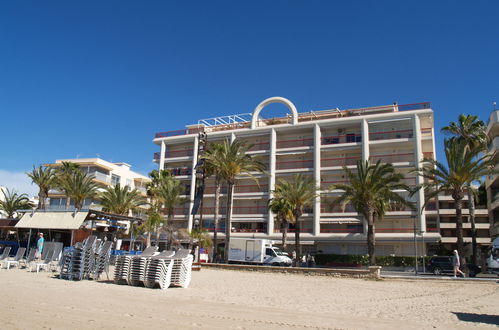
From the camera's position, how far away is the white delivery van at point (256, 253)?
36.2m

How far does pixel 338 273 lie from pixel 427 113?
3052 centimetres

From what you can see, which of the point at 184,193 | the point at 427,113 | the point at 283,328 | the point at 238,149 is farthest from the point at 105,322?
the point at 184,193

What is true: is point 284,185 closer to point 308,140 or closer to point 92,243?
point 308,140

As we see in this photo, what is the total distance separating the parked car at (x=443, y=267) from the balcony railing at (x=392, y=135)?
746 inches

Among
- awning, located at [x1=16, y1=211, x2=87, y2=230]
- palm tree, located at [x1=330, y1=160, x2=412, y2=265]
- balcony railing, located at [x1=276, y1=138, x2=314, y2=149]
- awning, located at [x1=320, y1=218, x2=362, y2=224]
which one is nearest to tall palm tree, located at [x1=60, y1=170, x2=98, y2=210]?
awning, located at [x1=16, y1=211, x2=87, y2=230]

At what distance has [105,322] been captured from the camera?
700cm

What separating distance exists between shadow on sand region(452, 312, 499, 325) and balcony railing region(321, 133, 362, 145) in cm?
4097

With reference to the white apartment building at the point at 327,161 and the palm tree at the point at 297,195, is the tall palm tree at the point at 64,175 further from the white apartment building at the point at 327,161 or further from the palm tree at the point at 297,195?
the palm tree at the point at 297,195

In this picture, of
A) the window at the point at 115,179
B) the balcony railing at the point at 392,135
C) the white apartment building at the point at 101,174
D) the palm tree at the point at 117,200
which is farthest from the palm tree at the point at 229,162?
the window at the point at 115,179

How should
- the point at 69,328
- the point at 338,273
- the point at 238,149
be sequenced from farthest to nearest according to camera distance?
1. the point at 238,149
2. the point at 338,273
3. the point at 69,328

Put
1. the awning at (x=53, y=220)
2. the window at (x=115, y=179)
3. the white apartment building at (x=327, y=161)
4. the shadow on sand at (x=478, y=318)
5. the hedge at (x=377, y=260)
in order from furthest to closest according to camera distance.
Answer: the window at (x=115, y=179)
the white apartment building at (x=327, y=161)
the hedge at (x=377, y=260)
the awning at (x=53, y=220)
the shadow on sand at (x=478, y=318)

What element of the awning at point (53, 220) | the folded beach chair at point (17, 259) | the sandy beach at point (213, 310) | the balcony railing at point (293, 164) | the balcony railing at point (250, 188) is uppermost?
the balcony railing at point (293, 164)

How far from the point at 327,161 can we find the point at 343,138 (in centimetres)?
349

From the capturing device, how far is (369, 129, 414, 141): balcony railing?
47634 mm
